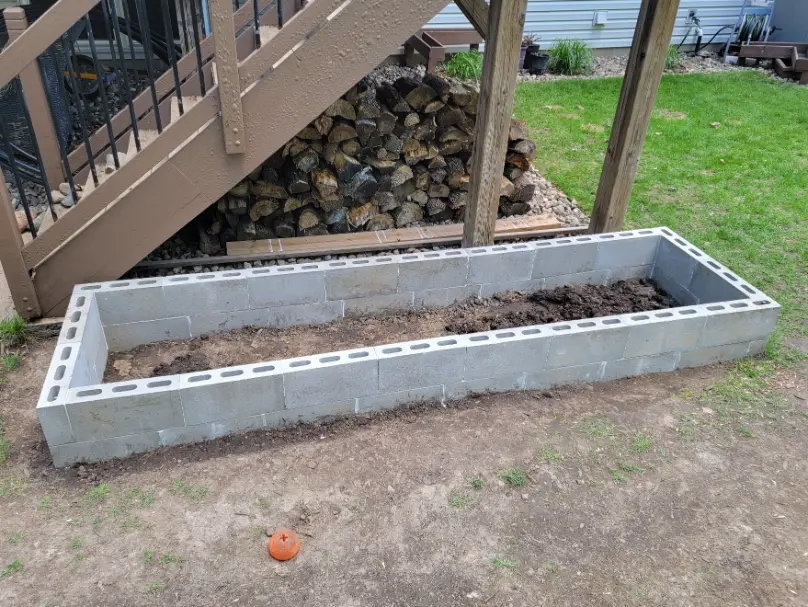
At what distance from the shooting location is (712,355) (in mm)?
3299

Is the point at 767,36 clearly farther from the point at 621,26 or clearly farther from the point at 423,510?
the point at 423,510

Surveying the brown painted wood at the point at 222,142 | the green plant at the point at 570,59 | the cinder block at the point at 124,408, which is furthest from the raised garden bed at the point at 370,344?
the green plant at the point at 570,59

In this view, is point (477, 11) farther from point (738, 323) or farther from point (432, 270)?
point (738, 323)

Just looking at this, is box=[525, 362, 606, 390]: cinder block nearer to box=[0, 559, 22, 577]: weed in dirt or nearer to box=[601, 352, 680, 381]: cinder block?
box=[601, 352, 680, 381]: cinder block

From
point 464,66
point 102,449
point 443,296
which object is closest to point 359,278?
point 443,296

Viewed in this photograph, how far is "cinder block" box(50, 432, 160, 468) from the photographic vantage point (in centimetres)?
251

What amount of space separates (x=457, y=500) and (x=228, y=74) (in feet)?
7.38

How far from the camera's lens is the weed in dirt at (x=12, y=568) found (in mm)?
2119

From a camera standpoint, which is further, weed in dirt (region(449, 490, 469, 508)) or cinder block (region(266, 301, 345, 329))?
cinder block (region(266, 301, 345, 329))

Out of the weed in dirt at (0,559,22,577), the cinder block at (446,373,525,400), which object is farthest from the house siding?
the weed in dirt at (0,559,22,577)

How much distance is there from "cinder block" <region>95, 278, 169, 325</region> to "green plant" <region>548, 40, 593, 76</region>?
823 centimetres

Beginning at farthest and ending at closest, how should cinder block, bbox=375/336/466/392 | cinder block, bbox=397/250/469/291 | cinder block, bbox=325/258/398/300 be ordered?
1. cinder block, bbox=397/250/469/291
2. cinder block, bbox=325/258/398/300
3. cinder block, bbox=375/336/466/392

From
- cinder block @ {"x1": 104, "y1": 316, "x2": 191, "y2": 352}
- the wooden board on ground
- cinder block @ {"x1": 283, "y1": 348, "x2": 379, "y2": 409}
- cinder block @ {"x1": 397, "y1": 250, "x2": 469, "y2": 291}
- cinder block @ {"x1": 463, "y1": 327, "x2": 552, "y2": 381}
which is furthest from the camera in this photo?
the wooden board on ground

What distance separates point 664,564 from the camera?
224 centimetres
